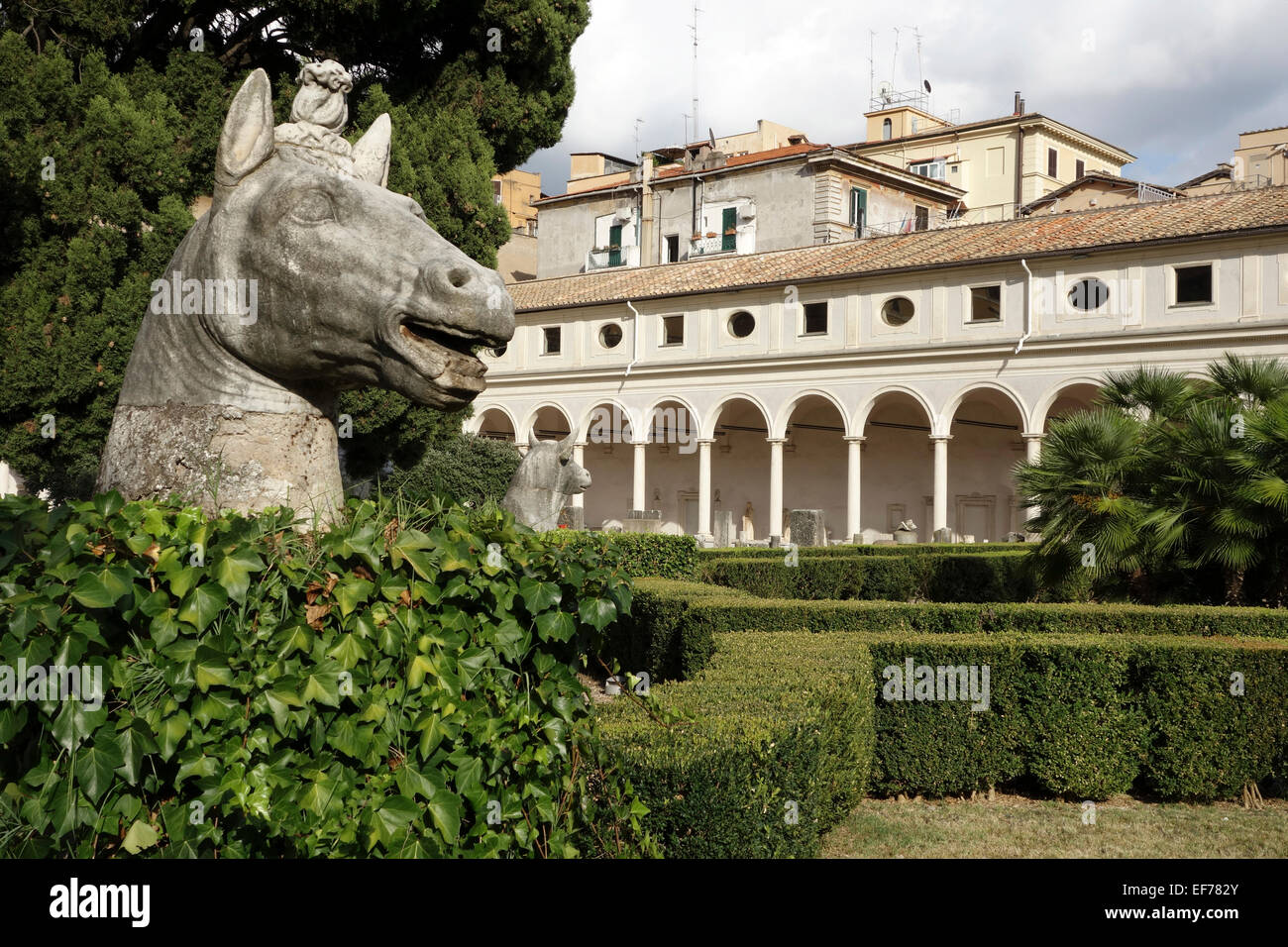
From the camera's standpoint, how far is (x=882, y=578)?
58.9 ft

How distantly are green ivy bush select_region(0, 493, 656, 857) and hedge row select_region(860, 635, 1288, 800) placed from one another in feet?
16.1

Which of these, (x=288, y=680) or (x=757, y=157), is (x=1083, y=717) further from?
(x=757, y=157)

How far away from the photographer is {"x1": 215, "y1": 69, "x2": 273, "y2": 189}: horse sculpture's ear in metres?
3.04

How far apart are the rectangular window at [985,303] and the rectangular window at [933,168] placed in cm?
2171

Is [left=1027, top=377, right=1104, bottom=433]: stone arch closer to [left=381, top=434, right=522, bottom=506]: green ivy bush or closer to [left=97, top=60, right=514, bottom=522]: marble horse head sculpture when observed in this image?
[left=381, top=434, right=522, bottom=506]: green ivy bush

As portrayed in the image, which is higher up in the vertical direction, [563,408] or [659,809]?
[563,408]

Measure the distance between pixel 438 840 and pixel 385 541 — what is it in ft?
2.24

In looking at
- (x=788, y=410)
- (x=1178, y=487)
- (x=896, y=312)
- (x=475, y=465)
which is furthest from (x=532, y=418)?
(x=1178, y=487)

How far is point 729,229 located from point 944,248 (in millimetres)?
13155

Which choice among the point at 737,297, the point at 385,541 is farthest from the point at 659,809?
the point at 737,297
